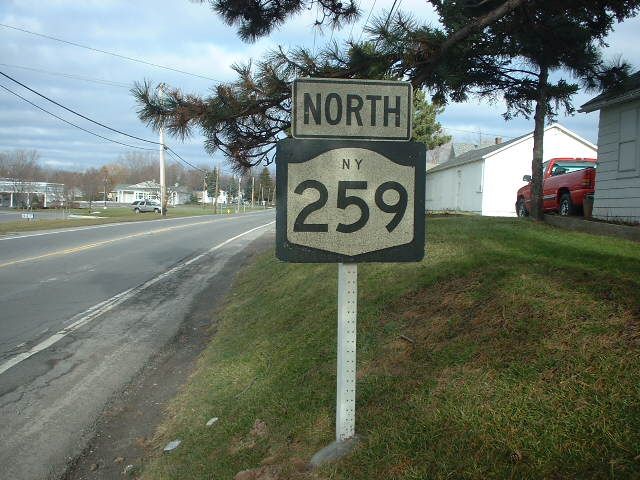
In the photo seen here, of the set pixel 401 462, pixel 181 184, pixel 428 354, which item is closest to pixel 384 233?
pixel 401 462

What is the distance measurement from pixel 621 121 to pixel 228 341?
384 inches

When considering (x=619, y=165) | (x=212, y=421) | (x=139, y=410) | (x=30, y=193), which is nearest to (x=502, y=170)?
(x=619, y=165)

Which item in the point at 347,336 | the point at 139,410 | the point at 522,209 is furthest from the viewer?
the point at 522,209

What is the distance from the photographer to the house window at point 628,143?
11.7 m

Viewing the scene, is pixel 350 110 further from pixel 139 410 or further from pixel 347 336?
pixel 139 410

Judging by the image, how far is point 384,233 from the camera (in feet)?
10.3

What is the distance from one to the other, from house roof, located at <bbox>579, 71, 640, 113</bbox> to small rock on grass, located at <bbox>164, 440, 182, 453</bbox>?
7564 millimetres

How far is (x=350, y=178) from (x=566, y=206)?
1177 cm

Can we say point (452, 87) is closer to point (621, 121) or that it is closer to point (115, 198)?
point (621, 121)

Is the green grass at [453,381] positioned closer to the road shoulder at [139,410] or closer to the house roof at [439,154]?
the road shoulder at [139,410]

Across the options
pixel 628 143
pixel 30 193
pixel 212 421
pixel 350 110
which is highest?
pixel 628 143

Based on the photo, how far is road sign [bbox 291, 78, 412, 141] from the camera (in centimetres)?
317

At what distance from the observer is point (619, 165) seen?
40.0 feet

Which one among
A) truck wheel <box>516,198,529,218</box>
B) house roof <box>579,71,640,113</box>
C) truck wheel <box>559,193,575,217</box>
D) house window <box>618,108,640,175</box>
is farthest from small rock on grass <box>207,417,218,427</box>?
truck wheel <box>516,198,529,218</box>
